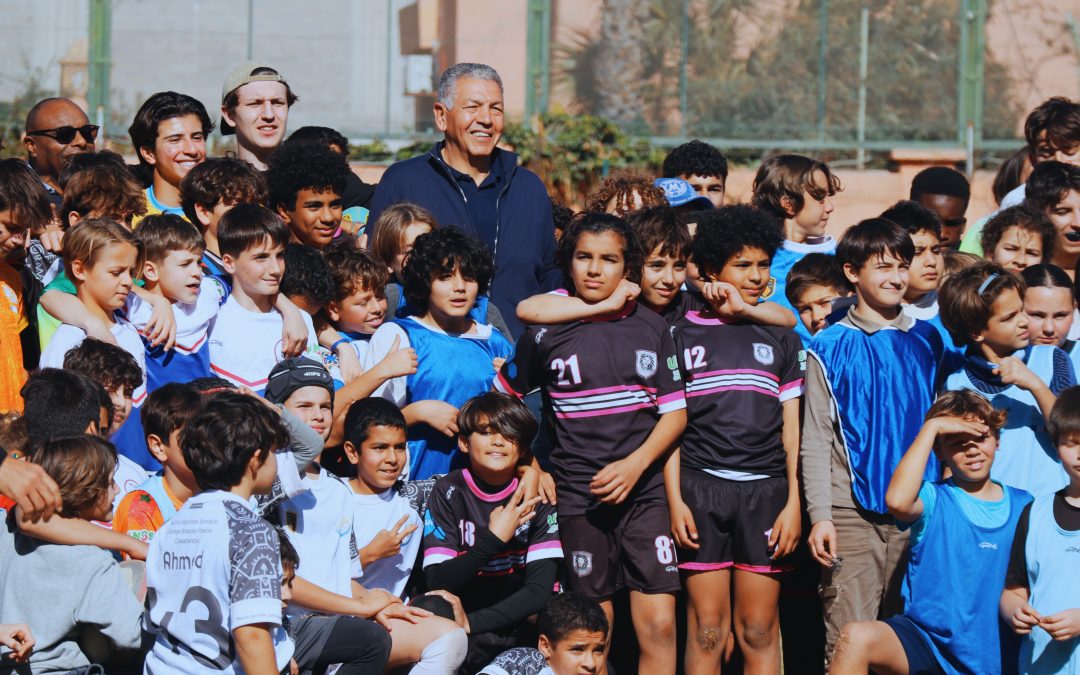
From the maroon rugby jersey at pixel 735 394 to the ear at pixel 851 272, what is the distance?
0.46 meters

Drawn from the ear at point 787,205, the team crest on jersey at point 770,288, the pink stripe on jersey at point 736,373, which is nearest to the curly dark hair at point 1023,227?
the ear at point 787,205

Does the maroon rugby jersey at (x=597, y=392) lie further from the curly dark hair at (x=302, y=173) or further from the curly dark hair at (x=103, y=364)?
the curly dark hair at (x=103, y=364)

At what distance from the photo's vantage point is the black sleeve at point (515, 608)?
5203mm

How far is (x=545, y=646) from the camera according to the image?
513cm

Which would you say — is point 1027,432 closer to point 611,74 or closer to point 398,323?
point 398,323

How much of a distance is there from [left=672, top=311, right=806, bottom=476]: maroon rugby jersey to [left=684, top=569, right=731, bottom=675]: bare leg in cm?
44

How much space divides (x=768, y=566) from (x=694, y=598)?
32 centimetres

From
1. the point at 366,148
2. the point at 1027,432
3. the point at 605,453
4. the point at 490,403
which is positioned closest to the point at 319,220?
the point at 490,403

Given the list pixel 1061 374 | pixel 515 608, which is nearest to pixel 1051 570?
pixel 1061 374

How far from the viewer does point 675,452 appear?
5.25 metres

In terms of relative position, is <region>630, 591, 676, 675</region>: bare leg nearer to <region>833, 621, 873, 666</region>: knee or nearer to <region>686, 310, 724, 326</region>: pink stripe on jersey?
<region>833, 621, 873, 666</region>: knee

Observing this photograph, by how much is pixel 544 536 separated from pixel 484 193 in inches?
71.6

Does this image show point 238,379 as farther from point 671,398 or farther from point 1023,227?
point 1023,227

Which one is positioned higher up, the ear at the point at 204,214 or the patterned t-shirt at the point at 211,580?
the ear at the point at 204,214
